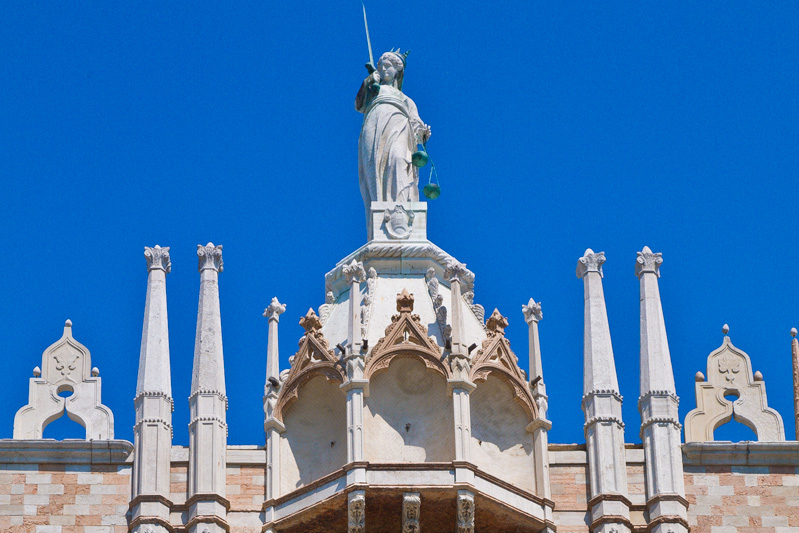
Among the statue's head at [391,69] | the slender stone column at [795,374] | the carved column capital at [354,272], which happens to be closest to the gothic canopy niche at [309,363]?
the carved column capital at [354,272]

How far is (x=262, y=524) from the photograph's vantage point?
2966cm

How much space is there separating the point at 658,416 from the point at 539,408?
1.35 metres

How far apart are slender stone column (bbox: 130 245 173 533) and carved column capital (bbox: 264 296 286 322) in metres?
1.19

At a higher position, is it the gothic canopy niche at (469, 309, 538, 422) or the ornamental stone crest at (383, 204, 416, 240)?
the ornamental stone crest at (383, 204, 416, 240)

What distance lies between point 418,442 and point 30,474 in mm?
4390

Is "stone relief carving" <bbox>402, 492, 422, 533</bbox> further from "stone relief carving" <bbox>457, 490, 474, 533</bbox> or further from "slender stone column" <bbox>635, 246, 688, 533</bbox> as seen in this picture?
"slender stone column" <bbox>635, 246, 688, 533</bbox>

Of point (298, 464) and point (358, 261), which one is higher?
→ point (358, 261)

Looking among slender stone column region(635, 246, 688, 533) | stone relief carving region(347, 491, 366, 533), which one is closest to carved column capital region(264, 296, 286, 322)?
stone relief carving region(347, 491, 366, 533)

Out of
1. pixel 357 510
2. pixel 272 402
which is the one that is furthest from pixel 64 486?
pixel 357 510

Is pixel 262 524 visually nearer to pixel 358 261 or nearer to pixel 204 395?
pixel 204 395

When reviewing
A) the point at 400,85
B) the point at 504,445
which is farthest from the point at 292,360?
the point at 400,85

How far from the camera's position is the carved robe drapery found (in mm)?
32594

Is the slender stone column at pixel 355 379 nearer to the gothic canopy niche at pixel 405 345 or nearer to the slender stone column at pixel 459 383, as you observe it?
the gothic canopy niche at pixel 405 345

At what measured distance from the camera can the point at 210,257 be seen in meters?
31.2
